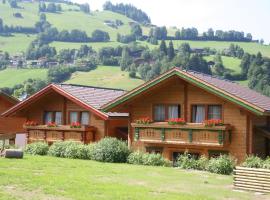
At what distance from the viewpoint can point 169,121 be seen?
92.3ft

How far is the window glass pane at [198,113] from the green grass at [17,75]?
109 m

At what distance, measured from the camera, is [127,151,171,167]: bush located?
26.3 meters

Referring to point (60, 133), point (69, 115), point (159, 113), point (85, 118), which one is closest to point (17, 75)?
point (69, 115)

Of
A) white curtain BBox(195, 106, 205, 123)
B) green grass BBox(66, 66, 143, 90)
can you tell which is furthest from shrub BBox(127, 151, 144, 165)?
green grass BBox(66, 66, 143, 90)

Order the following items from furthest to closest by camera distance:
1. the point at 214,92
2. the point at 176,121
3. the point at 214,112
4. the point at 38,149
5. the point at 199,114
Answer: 1. the point at 38,149
2. the point at 199,114
3. the point at 214,112
4. the point at 176,121
5. the point at 214,92

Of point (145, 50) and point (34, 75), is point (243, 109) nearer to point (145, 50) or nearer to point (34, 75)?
point (34, 75)

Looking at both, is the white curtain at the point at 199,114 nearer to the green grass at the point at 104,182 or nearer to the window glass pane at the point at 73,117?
the green grass at the point at 104,182

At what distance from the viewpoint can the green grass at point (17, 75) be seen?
136 metres

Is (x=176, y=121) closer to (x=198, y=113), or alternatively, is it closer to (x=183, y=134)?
(x=183, y=134)

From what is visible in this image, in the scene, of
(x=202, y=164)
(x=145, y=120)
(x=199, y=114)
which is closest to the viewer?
(x=202, y=164)

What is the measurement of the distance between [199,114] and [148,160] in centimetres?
449

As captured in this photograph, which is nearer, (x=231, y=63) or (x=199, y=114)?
(x=199, y=114)

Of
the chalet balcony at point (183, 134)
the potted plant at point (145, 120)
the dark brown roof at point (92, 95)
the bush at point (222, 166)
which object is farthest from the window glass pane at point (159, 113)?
the bush at point (222, 166)

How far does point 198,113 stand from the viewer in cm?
2869
